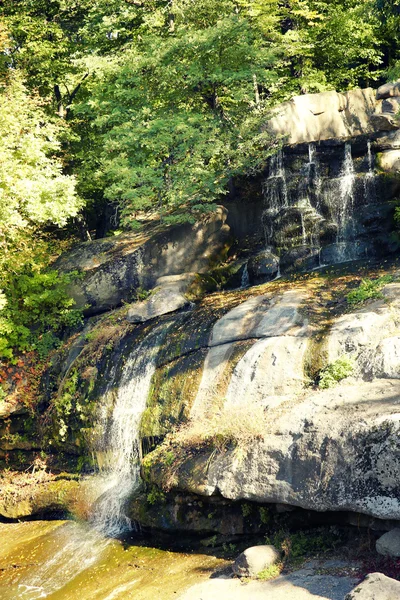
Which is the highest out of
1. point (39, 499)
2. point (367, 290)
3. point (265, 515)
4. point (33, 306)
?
point (33, 306)

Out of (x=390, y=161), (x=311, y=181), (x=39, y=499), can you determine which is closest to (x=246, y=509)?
(x=39, y=499)

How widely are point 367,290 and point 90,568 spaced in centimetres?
780

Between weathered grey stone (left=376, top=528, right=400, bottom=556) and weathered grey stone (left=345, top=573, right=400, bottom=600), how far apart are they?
796 millimetres

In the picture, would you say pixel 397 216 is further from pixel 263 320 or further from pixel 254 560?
pixel 254 560

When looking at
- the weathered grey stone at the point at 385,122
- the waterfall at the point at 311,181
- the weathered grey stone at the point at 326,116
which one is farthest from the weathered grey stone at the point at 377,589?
the weathered grey stone at the point at 326,116

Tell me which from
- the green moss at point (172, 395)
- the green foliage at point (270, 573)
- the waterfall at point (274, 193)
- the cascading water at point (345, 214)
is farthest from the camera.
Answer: the waterfall at point (274, 193)

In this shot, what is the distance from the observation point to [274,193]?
743 inches

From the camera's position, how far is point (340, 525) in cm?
865

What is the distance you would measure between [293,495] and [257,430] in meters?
1.16

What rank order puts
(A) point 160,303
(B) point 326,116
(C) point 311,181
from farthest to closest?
(B) point 326,116 → (C) point 311,181 → (A) point 160,303

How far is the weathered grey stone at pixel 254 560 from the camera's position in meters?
8.22

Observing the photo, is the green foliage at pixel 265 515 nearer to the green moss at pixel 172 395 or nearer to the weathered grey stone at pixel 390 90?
the green moss at pixel 172 395

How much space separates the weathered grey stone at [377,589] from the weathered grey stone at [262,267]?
10.6 m

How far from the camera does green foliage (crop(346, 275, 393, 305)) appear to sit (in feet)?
39.1
